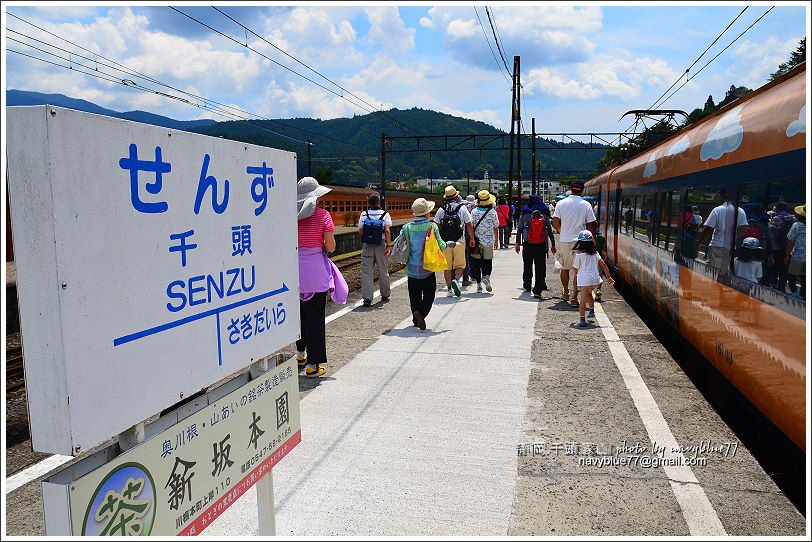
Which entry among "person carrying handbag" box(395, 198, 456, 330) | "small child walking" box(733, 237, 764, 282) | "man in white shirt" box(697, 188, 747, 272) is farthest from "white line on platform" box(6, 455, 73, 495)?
"man in white shirt" box(697, 188, 747, 272)

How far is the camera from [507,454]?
3.97 m

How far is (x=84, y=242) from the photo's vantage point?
1.62 m

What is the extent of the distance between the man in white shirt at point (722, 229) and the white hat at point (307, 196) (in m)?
3.47

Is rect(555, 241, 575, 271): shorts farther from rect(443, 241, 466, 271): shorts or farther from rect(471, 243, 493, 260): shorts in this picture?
rect(443, 241, 466, 271): shorts

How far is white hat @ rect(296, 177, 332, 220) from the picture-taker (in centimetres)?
552

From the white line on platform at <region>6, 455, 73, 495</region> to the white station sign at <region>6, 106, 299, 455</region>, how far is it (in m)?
2.19

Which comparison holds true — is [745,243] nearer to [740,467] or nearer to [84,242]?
[740,467]

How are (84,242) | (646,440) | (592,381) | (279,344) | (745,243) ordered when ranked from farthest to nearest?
(592,381)
(745,243)
(646,440)
(279,344)
(84,242)

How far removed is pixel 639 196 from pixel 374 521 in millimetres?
8813

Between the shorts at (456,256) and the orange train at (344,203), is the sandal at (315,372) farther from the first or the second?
the orange train at (344,203)

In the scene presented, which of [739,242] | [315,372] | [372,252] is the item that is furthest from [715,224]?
[372,252]

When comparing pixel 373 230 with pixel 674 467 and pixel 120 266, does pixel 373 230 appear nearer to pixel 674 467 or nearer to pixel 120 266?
pixel 674 467

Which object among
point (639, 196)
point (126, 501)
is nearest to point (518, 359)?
point (126, 501)

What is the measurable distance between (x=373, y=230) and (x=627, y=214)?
561 cm
